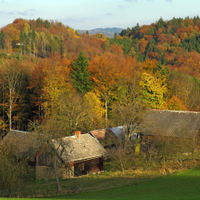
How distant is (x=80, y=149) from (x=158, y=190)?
12.7 m

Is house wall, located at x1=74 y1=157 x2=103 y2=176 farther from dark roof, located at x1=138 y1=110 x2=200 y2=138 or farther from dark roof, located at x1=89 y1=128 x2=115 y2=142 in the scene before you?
dark roof, located at x1=138 y1=110 x2=200 y2=138

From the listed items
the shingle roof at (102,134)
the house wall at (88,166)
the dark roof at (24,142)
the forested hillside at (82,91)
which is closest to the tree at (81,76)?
the forested hillside at (82,91)

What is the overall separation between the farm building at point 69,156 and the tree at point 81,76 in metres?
18.4

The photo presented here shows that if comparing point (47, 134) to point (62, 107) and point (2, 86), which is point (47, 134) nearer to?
point (62, 107)

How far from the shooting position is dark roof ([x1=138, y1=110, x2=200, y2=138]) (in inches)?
1457

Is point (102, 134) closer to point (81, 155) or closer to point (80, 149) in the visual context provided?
point (80, 149)

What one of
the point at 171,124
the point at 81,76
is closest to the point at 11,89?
the point at 81,76

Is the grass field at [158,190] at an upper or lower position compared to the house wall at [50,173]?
upper

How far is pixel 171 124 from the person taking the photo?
3925 cm

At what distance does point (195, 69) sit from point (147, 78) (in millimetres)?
51039

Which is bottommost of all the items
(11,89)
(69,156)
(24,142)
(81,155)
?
(81,155)

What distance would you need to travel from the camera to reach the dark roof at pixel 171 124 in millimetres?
37019

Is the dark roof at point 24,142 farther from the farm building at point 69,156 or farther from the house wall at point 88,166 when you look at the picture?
the house wall at point 88,166

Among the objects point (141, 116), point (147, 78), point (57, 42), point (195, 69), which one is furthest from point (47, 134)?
point (57, 42)
